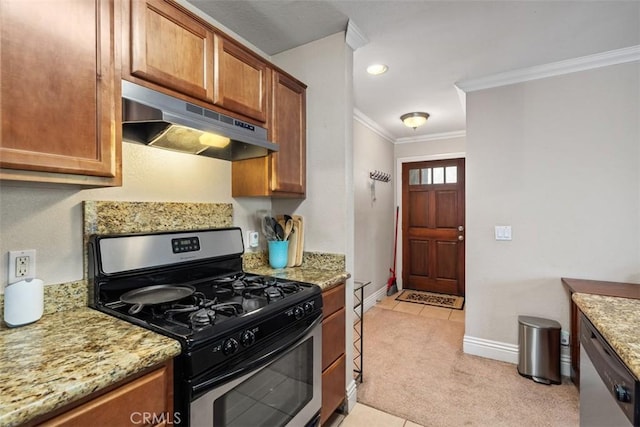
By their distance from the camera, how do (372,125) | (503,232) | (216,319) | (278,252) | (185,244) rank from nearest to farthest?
1. (216,319)
2. (185,244)
3. (278,252)
4. (503,232)
5. (372,125)

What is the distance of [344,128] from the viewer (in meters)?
1.97

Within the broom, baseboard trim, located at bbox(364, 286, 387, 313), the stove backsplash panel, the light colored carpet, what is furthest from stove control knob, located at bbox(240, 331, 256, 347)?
the broom

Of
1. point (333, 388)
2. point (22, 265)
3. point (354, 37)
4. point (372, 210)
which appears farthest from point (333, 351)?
point (372, 210)

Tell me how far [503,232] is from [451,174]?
2.13 m

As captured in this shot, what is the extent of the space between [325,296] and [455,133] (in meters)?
3.72

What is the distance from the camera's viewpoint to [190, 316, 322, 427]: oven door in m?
1.02

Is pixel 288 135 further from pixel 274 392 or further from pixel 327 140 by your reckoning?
pixel 274 392

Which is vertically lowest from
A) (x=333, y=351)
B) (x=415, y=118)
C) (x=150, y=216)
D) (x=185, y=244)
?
(x=333, y=351)

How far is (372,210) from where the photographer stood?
13.5ft

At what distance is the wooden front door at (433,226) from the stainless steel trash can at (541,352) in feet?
7.12

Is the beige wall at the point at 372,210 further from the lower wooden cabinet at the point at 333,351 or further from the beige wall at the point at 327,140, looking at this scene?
the lower wooden cabinet at the point at 333,351

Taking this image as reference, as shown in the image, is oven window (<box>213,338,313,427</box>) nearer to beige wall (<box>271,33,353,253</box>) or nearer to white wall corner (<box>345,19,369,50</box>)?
beige wall (<box>271,33,353,253</box>)

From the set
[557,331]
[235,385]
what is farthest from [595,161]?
[235,385]

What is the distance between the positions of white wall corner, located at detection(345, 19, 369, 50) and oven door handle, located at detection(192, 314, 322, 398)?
5.79 ft
